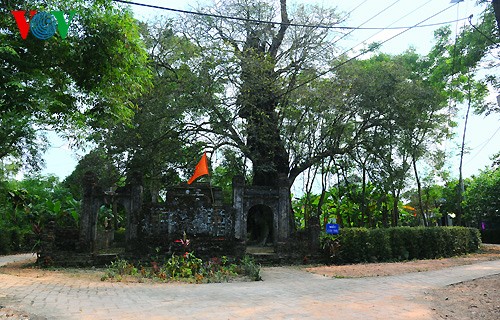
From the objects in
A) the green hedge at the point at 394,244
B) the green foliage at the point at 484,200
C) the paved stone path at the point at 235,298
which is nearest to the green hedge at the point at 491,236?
the green foliage at the point at 484,200

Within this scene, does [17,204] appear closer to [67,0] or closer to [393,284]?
[67,0]

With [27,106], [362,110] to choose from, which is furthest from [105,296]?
[362,110]

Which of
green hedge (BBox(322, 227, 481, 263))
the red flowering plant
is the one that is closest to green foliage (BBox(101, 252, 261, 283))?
the red flowering plant

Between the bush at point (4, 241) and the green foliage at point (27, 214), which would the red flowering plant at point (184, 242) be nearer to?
the green foliage at point (27, 214)

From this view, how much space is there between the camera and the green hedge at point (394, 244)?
14047 mm

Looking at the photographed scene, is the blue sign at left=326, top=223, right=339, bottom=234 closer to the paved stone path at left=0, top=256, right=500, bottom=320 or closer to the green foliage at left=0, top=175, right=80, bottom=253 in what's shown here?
the paved stone path at left=0, top=256, right=500, bottom=320

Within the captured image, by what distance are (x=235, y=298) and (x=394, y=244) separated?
941cm

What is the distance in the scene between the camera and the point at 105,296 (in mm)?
7465

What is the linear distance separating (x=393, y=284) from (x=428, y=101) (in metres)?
8.90

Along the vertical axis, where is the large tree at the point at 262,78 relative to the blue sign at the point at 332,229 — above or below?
above

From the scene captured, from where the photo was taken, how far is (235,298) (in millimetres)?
7430

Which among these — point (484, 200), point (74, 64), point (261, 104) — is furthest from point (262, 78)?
point (484, 200)

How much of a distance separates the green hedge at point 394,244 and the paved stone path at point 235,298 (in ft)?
12.0

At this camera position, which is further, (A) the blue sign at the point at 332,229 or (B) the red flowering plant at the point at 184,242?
(A) the blue sign at the point at 332,229
